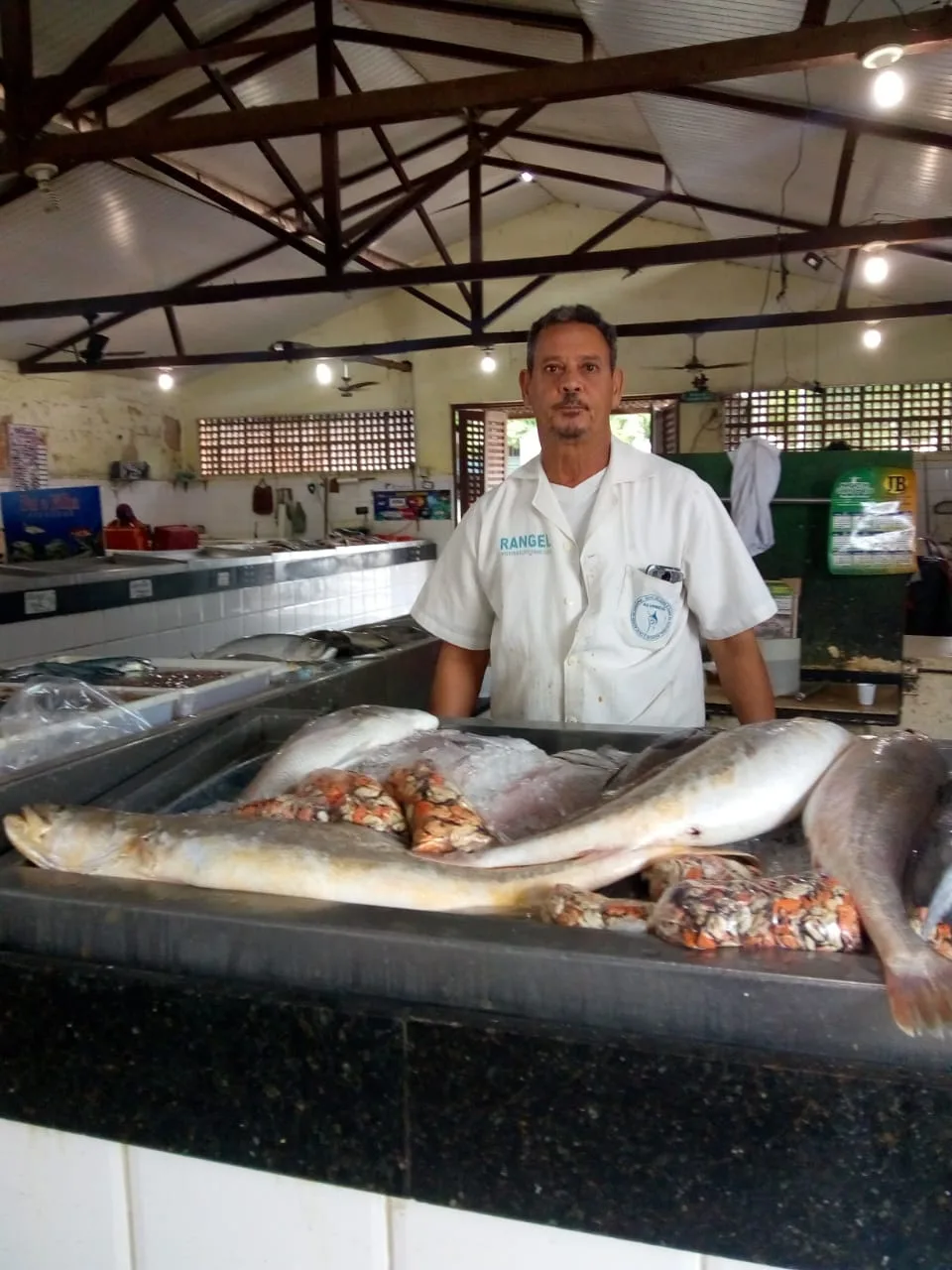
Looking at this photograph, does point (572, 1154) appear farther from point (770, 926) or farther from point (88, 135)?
point (88, 135)

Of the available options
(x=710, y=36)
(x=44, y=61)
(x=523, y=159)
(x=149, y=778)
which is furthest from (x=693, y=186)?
(x=149, y=778)

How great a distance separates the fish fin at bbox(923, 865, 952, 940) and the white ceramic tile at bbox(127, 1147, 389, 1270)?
51cm

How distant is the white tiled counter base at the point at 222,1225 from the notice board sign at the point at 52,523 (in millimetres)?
4242

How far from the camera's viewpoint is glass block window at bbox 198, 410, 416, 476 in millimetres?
11312

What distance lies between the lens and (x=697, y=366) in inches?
381

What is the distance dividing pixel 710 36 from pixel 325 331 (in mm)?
7044

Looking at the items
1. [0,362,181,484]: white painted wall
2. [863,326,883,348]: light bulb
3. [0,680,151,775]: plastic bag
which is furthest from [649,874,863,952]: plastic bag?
[0,362,181,484]: white painted wall

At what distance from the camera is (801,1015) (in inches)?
28.7

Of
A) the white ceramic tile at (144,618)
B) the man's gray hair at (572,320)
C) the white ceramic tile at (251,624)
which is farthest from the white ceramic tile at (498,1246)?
the white ceramic tile at (251,624)

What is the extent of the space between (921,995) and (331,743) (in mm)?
841

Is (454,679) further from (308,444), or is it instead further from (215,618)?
(308,444)

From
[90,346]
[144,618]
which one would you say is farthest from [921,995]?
[90,346]

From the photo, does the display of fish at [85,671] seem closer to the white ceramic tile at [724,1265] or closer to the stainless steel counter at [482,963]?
the stainless steel counter at [482,963]

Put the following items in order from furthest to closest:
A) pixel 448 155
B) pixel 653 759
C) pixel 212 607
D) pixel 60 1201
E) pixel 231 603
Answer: pixel 448 155 < pixel 231 603 < pixel 212 607 < pixel 653 759 < pixel 60 1201
